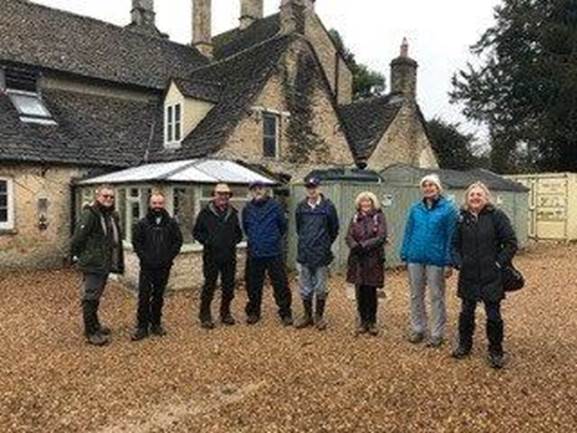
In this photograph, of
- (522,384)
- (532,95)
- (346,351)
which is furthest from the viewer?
(532,95)

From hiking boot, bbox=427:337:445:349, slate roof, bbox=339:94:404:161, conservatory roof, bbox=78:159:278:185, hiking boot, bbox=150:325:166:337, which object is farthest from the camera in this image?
slate roof, bbox=339:94:404:161

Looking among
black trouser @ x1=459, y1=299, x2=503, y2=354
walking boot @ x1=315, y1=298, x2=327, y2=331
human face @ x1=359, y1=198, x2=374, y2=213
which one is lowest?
walking boot @ x1=315, y1=298, x2=327, y2=331

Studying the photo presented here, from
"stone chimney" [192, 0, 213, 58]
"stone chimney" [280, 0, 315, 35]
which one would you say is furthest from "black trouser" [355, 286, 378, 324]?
"stone chimney" [192, 0, 213, 58]

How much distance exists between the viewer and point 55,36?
21.4m

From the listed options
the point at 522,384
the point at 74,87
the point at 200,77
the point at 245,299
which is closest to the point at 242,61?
the point at 200,77

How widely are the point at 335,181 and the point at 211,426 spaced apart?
1071 cm

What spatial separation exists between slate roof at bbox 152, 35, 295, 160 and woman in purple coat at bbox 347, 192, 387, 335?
9.51 m

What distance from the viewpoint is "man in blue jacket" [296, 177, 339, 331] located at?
884 centimetres

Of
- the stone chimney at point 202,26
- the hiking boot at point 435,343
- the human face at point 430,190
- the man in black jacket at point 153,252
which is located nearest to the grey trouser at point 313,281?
the hiking boot at point 435,343

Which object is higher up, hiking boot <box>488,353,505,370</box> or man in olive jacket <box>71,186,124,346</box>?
man in olive jacket <box>71,186,124,346</box>

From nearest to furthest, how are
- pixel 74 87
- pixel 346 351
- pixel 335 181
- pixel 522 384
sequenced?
pixel 522 384
pixel 346 351
pixel 335 181
pixel 74 87

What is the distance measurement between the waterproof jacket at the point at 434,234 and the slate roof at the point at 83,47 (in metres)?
15.8

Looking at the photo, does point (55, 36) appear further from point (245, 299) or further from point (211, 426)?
point (211, 426)

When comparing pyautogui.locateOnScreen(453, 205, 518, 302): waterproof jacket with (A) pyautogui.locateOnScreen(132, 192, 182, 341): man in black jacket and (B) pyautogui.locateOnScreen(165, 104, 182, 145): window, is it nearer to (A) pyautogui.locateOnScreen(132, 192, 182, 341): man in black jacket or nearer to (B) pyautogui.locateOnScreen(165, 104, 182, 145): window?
(A) pyautogui.locateOnScreen(132, 192, 182, 341): man in black jacket
